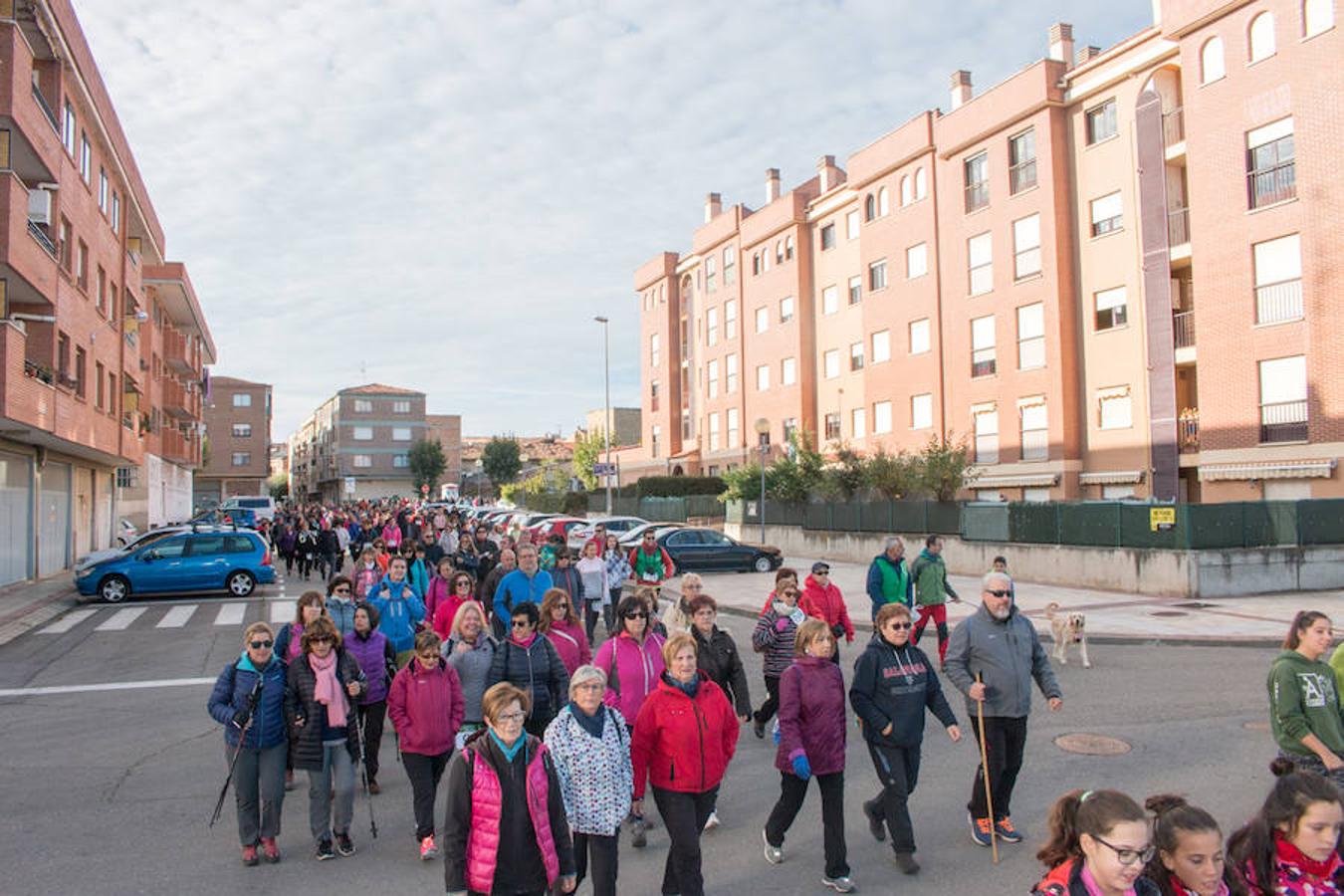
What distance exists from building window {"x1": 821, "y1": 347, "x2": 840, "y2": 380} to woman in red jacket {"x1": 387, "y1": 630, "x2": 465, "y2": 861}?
3759 centimetres

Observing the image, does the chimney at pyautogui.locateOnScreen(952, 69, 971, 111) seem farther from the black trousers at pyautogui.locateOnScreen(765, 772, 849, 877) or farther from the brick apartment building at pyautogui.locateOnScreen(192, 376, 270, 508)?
the brick apartment building at pyautogui.locateOnScreen(192, 376, 270, 508)

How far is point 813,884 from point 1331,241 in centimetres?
2397

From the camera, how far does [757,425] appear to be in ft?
91.6

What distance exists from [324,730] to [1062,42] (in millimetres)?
33468

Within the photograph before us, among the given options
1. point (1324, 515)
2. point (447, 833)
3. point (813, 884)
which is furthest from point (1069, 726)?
point (1324, 515)

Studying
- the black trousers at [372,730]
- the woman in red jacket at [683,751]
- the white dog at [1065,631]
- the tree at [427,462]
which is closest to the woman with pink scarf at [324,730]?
the black trousers at [372,730]

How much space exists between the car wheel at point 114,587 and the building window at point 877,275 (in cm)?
A: 2837

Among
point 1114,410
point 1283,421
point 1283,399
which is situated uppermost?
point 1114,410

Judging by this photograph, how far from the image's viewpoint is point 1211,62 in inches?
1002

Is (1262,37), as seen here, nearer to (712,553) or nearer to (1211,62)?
(1211,62)

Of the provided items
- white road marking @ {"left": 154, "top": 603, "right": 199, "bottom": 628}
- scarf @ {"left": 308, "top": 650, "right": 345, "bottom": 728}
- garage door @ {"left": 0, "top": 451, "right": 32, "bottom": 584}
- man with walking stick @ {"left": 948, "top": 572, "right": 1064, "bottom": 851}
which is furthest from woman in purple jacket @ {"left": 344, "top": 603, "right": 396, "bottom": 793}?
garage door @ {"left": 0, "top": 451, "right": 32, "bottom": 584}

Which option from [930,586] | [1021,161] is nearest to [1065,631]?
[930,586]

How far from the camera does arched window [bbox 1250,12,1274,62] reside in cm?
2397

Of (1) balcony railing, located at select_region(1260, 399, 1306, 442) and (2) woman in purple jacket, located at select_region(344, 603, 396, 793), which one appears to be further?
(1) balcony railing, located at select_region(1260, 399, 1306, 442)
